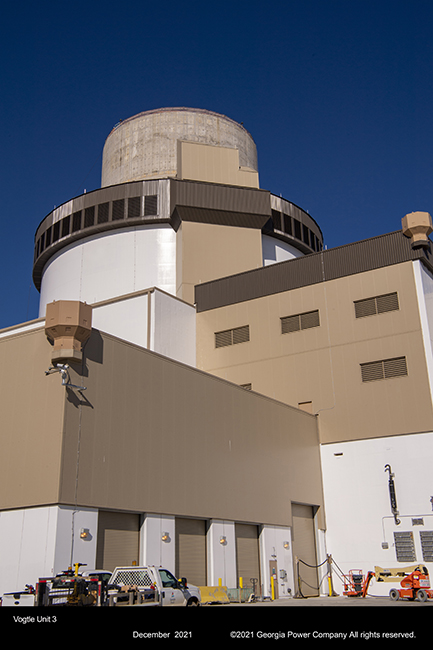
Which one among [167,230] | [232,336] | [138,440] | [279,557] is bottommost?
[279,557]

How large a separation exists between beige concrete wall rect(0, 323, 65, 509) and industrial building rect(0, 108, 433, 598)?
0.19 ft

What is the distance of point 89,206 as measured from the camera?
43.7 m

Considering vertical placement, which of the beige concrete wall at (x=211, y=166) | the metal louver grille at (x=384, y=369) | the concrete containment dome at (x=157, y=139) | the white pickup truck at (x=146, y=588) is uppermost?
the concrete containment dome at (x=157, y=139)

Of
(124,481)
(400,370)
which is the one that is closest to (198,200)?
(400,370)

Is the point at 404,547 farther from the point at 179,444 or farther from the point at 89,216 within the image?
the point at 89,216

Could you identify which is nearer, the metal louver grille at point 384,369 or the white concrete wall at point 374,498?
the white concrete wall at point 374,498

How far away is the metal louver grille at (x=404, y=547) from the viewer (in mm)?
28309

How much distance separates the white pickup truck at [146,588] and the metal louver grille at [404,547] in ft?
44.0

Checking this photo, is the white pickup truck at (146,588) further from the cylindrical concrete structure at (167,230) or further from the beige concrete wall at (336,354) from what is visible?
the cylindrical concrete structure at (167,230)

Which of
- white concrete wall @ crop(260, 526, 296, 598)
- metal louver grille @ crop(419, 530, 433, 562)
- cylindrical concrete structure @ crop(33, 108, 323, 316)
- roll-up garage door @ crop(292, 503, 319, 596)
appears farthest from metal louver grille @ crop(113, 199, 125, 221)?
metal louver grille @ crop(419, 530, 433, 562)

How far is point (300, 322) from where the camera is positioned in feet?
114

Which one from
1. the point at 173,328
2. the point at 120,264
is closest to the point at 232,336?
the point at 173,328

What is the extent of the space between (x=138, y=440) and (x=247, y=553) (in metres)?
8.63

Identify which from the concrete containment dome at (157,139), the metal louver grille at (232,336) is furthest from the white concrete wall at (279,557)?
the concrete containment dome at (157,139)
